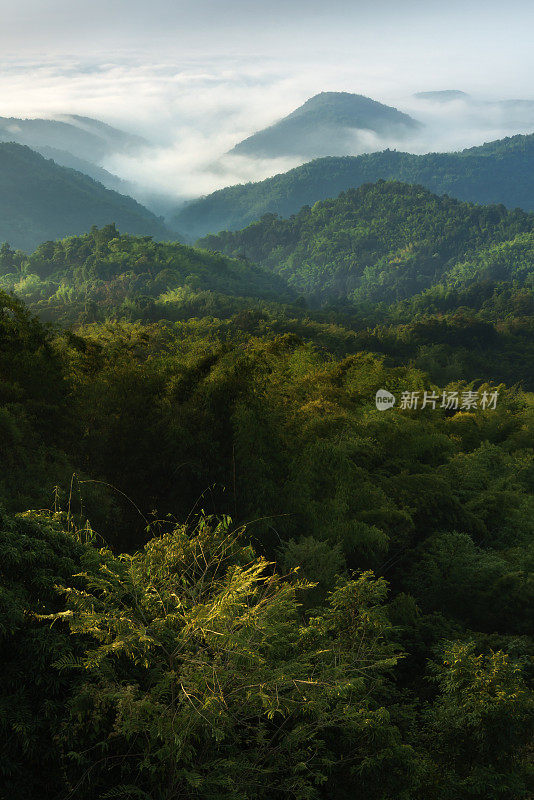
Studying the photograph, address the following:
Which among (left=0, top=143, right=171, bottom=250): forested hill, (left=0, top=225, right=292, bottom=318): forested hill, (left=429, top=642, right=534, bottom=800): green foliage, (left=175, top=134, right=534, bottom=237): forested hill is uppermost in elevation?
(left=175, top=134, right=534, bottom=237): forested hill

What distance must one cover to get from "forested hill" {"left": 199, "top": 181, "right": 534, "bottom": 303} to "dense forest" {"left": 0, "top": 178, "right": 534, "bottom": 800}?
81.5m

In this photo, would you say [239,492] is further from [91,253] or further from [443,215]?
[443,215]

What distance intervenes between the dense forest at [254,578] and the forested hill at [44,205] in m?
98.4

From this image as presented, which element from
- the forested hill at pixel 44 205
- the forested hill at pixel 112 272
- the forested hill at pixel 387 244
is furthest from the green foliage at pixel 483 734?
the forested hill at pixel 44 205

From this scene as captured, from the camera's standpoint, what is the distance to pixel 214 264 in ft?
248

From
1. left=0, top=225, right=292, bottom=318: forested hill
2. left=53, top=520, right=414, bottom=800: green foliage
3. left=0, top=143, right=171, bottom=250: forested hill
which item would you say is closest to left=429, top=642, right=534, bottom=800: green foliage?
left=53, top=520, right=414, bottom=800: green foliage

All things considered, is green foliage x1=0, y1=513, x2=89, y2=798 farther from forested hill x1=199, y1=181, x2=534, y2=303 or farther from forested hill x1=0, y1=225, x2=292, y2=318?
forested hill x1=199, y1=181, x2=534, y2=303

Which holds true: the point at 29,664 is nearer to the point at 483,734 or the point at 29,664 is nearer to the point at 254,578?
the point at 254,578

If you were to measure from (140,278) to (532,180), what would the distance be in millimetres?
148212

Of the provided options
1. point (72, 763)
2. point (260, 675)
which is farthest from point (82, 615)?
point (260, 675)

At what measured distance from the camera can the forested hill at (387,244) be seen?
9681 centimetres

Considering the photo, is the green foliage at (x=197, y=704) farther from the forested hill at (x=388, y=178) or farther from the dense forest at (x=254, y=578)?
the forested hill at (x=388, y=178)

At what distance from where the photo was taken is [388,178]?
6772 inches

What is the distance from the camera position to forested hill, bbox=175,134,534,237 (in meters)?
166
